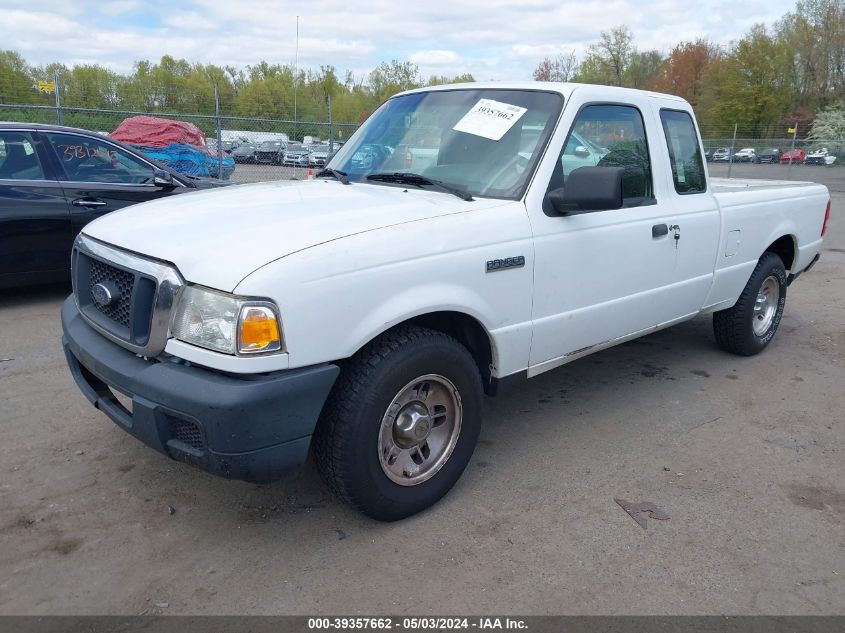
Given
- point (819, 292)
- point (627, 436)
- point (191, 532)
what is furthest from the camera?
point (819, 292)

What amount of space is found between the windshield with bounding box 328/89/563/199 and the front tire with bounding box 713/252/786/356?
8.29ft

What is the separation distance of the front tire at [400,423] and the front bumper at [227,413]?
16 cm

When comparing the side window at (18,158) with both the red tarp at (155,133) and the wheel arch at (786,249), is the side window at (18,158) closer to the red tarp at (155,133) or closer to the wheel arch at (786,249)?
the wheel arch at (786,249)

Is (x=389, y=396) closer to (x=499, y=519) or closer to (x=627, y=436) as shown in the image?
(x=499, y=519)

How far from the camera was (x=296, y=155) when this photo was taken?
17.2 meters

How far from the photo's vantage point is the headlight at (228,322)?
240cm

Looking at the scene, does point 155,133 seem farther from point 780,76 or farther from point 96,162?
point 780,76

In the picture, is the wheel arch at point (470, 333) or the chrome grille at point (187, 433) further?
the wheel arch at point (470, 333)

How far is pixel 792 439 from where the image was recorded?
13.2ft

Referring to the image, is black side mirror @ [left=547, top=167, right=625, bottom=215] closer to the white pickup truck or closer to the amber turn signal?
the white pickup truck

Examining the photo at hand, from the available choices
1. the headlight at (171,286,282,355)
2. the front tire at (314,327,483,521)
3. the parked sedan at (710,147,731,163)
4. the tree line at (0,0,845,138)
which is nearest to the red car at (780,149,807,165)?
the parked sedan at (710,147,731,163)

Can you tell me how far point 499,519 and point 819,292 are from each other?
260 inches

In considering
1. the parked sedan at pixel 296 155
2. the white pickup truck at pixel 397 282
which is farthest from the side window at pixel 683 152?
the parked sedan at pixel 296 155

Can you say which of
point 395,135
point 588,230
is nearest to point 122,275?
point 395,135
